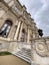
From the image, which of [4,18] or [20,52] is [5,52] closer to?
[20,52]

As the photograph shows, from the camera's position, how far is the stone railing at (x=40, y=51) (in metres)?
8.95

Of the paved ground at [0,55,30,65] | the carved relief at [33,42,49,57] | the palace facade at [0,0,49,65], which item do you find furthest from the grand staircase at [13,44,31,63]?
the carved relief at [33,42,49,57]

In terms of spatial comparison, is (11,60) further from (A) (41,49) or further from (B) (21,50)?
(A) (41,49)

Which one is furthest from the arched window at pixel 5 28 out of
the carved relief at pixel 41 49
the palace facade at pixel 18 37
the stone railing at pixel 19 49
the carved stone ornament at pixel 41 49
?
the carved stone ornament at pixel 41 49

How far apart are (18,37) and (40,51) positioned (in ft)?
29.0

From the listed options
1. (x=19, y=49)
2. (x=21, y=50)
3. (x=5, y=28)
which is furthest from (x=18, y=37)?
(x=21, y=50)

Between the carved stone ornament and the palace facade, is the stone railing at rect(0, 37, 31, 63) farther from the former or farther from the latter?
the carved stone ornament

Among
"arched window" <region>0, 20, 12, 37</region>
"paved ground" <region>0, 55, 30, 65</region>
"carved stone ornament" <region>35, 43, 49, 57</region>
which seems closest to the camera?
"carved stone ornament" <region>35, 43, 49, 57</region>

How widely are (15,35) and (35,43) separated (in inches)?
304

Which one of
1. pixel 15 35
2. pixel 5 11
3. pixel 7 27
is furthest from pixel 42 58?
pixel 5 11

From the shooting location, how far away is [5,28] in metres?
17.4

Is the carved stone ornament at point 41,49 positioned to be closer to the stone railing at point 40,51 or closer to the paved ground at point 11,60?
the stone railing at point 40,51

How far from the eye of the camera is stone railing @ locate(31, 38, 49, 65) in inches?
352

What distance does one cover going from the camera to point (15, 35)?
17.5 m
